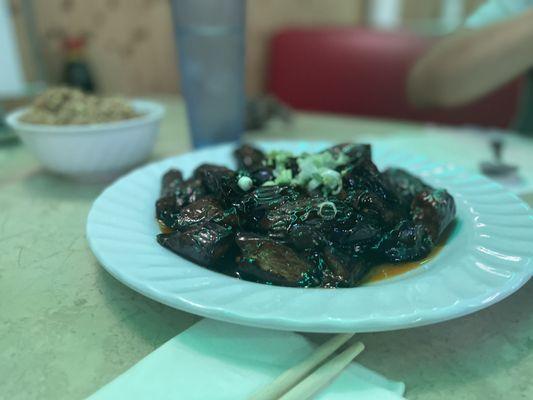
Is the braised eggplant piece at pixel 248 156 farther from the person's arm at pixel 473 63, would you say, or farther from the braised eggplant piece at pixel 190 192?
the person's arm at pixel 473 63

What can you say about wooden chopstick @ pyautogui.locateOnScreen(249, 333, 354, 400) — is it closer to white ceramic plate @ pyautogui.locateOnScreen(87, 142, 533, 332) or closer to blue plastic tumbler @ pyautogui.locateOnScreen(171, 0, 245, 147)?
white ceramic plate @ pyautogui.locateOnScreen(87, 142, 533, 332)

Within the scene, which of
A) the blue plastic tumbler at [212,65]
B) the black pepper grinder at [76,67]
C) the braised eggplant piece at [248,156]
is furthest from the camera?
the black pepper grinder at [76,67]

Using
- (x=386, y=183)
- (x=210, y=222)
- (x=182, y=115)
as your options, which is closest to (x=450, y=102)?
(x=182, y=115)

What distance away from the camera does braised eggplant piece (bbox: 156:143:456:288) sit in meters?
0.68

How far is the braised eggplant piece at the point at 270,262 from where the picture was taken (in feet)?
2.13

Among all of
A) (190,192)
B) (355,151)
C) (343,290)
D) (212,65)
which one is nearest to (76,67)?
(212,65)

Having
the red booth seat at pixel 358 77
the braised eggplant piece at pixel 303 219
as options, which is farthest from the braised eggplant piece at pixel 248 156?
the red booth seat at pixel 358 77

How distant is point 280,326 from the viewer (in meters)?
0.53

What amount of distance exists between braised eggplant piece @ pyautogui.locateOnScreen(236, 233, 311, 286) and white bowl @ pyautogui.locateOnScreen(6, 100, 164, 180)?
595 mm

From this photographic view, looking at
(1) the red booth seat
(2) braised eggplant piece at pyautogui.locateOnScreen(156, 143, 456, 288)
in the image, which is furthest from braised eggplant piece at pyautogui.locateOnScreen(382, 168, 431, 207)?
(1) the red booth seat

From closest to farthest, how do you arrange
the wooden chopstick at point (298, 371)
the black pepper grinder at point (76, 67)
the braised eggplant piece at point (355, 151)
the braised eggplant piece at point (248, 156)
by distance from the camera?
the wooden chopstick at point (298, 371) < the braised eggplant piece at point (355, 151) < the braised eggplant piece at point (248, 156) < the black pepper grinder at point (76, 67)

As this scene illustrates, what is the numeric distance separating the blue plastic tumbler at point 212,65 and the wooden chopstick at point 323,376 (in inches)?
39.0

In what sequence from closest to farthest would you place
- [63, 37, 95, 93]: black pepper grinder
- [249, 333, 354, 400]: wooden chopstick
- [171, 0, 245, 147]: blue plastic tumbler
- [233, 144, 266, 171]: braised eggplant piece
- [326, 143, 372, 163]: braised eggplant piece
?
[249, 333, 354, 400]: wooden chopstick
[326, 143, 372, 163]: braised eggplant piece
[233, 144, 266, 171]: braised eggplant piece
[171, 0, 245, 147]: blue plastic tumbler
[63, 37, 95, 93]: black pepper grinder

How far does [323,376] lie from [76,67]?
212 cm
